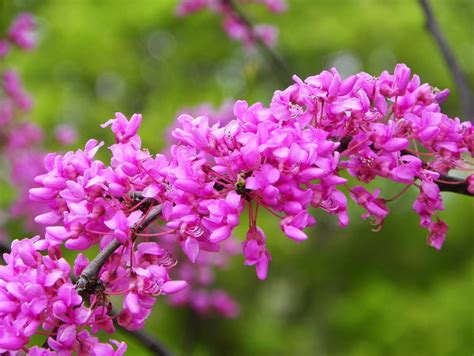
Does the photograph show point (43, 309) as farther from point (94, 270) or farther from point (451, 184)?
point (451, 184)

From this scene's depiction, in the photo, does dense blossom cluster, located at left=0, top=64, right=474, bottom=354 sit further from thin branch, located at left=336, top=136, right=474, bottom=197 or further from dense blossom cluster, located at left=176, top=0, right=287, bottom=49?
dense blossom cluster, located at left=176, top=0, right=287, bottom=49

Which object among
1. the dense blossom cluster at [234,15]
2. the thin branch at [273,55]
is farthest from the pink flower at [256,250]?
the dense blossom cluster at [234,15]

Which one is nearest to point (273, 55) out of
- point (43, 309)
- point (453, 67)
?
point (453, 67)

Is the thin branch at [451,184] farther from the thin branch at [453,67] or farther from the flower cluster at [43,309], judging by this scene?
the thin branch at [453,67]

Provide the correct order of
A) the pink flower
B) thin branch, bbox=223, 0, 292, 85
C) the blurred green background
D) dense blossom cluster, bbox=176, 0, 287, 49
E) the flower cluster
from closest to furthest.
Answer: the flower cluster < the pink flower < thin branch, bbox=223, 0, 292, 85 < dense blossom cluster, bbox=176, 0, 287, 49 < the blurred green background

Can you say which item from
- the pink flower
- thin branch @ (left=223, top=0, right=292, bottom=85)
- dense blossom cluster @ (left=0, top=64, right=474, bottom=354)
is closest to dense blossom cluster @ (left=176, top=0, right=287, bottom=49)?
thin branch @ (left=223, top=0, right=292, bottom=85)

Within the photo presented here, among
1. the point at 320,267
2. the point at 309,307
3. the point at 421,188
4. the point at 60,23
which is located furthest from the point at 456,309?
the point at 60,23
